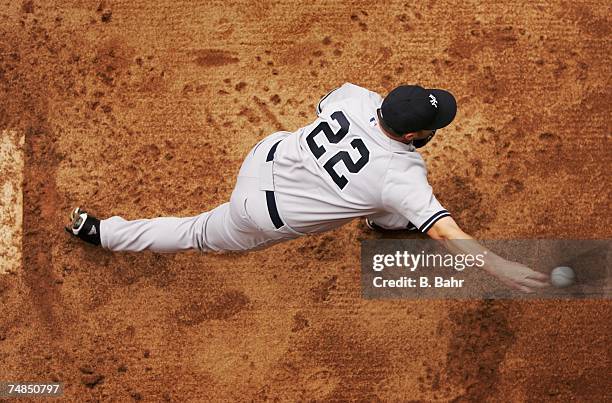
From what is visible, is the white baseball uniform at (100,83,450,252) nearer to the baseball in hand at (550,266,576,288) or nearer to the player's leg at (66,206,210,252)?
the player's leg at (66,206,210,252)

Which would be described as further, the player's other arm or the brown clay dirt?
the brown clay dirt

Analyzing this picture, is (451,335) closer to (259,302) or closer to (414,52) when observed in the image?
(259,302)

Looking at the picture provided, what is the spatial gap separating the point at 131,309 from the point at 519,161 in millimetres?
2412

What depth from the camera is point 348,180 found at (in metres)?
3.06

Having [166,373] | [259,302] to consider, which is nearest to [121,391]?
[166,373]

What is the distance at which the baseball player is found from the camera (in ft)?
9.72

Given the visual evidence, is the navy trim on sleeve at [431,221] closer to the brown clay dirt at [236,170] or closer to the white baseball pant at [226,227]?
the white baseball pant at [226,227]

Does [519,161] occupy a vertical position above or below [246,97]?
below

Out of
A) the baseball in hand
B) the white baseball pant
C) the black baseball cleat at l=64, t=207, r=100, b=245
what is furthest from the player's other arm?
the black baseball cleat at l=64, t=207, r=100, b=245

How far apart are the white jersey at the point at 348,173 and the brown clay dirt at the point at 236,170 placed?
2.81 ft

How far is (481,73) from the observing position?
4.16m

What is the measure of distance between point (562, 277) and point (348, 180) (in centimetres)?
161

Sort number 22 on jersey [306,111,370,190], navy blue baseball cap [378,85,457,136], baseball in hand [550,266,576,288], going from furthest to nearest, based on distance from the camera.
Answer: baseball in hand [550,266,576,288]
number 22 on jersey [306,111,370,190]
navy blue baseball cap [378,85,457,136]

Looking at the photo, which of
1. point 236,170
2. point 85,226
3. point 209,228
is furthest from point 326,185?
point 85,226
